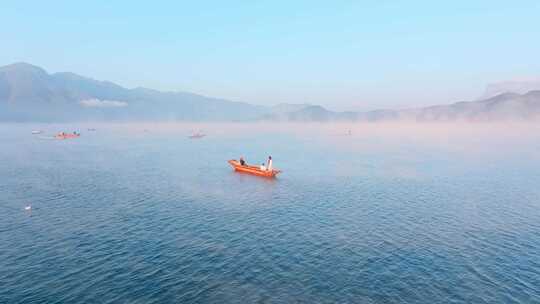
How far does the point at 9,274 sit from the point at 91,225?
12055 mm

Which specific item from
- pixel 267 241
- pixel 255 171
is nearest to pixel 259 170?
pixel 255 171

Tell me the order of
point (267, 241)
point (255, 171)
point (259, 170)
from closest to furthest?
1. point (267, 241)
2. point (259, 170)
3. point (255, 171)

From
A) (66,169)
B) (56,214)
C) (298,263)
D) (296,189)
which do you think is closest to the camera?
(298,263)

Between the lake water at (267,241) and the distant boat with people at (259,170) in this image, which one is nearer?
the lake water at (267,241)

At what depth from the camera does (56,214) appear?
1740 inches

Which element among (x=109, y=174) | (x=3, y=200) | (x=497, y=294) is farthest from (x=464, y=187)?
(x=3, y=200)

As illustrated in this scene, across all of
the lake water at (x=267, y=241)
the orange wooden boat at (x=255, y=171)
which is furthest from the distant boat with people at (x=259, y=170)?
the lake water at (x=267, y=241)

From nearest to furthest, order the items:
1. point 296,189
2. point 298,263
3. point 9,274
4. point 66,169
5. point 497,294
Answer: point 497,294 < point 9,274 < point 298,263 < point 296,189 < point 66,169

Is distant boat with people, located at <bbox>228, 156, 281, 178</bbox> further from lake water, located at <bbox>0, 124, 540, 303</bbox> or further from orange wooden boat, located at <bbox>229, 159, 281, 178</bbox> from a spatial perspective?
lake water, located at <bbox>0, 124, 540, 303</bbox>

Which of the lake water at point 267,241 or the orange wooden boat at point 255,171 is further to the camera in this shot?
the orange wooden boat at point 255,171

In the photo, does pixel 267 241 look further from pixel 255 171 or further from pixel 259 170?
pixel 255 171

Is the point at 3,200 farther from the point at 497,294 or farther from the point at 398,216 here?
the point at 497,294

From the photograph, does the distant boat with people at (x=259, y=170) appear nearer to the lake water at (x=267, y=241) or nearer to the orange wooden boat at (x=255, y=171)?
the orange wooden boat at (x=255, y=171)

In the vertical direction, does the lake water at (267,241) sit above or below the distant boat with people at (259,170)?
below
